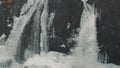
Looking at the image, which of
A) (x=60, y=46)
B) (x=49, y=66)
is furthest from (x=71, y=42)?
(x=49, y=66)

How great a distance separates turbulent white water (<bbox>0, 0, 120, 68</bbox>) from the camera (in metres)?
10.1

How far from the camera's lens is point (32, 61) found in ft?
34.3

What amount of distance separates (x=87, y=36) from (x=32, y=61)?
5.50ft

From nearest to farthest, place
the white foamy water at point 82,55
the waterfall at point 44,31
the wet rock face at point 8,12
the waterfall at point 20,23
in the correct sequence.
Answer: the white foamy water at point 82,55
the waterfall at point 44,31
the waterfall at point 20,23
the wet rock face at point 8,12

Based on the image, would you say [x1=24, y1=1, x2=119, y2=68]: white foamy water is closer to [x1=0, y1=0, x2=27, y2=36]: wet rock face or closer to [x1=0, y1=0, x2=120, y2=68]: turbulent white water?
[x1=0, y1=0, x2=120, y2=68]: turbulent white water

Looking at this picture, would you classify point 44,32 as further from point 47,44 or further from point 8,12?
point 8,12

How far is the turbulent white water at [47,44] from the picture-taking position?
10055 mm

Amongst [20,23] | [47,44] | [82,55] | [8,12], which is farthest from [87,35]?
[8,12]

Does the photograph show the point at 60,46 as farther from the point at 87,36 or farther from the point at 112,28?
the point at 112,28

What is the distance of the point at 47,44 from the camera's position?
10969 millimetres

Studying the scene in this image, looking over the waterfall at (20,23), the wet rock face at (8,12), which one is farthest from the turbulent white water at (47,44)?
the wet rock face at (8,12)

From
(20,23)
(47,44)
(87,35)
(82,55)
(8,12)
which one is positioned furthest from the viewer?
(8,12)

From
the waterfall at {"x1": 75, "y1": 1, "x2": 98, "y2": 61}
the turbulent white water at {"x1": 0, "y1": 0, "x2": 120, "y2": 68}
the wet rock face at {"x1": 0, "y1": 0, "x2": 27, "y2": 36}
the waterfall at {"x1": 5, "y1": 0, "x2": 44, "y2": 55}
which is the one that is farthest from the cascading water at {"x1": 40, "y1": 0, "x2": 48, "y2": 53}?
the wet rock face at {"x1": 0, "y1": 0, "x2": 27, "y2": 36}

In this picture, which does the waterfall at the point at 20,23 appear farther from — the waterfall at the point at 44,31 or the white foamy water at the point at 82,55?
the white foamy water at the point at 82,55
